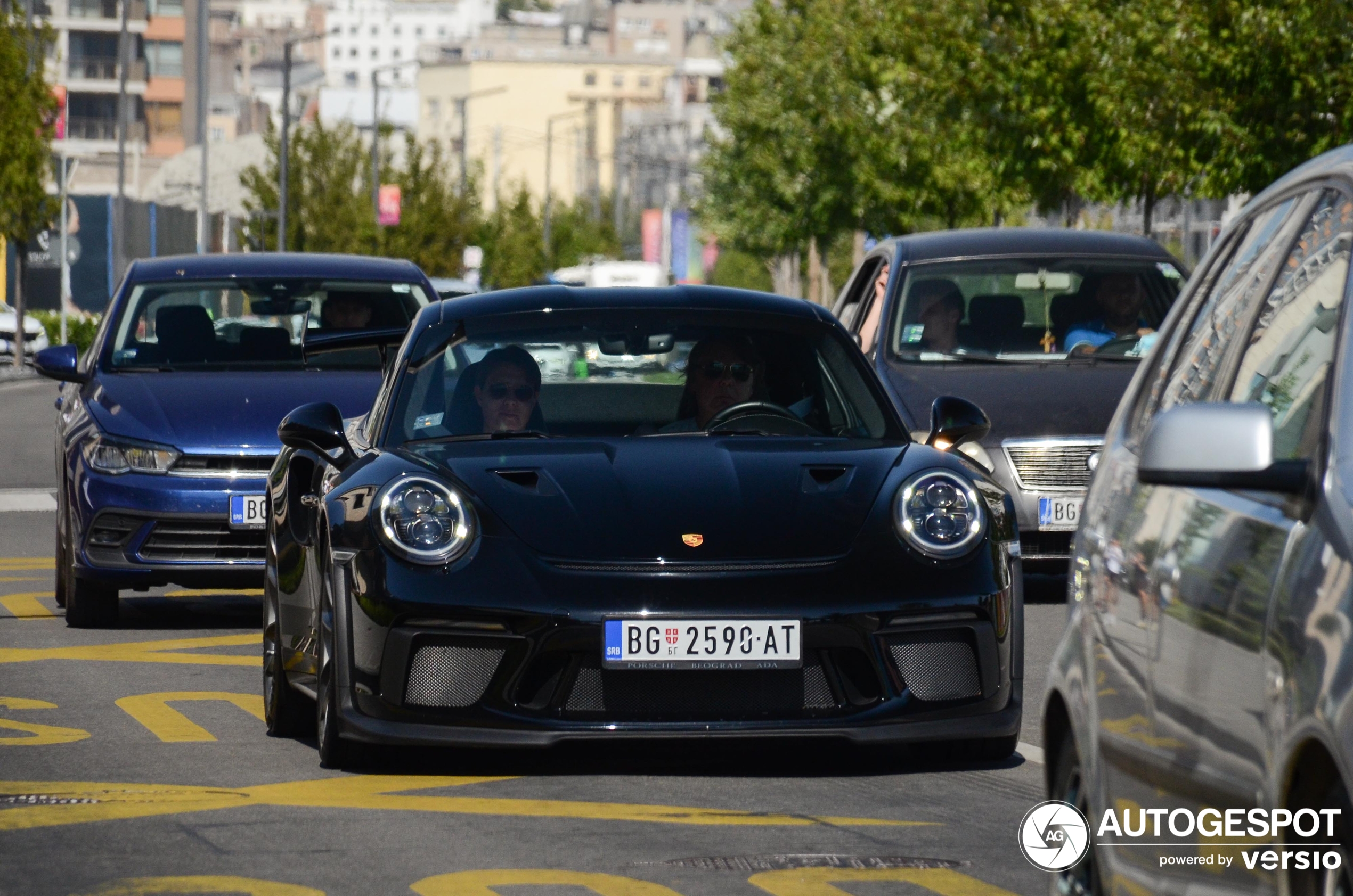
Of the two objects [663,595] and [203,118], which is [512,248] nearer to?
[203,118]

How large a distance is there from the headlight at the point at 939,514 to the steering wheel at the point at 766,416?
28.6 inches

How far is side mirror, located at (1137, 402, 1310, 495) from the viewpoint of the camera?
3465mm

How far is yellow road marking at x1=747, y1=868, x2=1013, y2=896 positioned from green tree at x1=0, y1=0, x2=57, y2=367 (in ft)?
152

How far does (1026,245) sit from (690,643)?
25.4 ft

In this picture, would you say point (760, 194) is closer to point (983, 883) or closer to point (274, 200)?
point (274, 200)

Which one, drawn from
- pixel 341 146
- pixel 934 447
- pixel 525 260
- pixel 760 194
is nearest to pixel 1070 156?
pixel 934 447

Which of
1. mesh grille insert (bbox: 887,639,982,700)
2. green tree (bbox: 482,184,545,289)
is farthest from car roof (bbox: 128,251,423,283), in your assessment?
green tree (bbox: 482,184,545,289)

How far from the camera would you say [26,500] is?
19.6m

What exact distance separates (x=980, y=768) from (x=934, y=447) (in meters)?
1.01

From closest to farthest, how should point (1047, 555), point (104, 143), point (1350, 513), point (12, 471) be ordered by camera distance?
point (1350, 513)
point (1047, 555)
point (12, 471)
point (104, 143)

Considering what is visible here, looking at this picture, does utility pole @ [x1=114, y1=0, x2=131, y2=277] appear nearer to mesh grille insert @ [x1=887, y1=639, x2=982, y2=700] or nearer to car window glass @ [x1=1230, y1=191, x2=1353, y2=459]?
mesh grille insert @ [x1=887, y1=639, x2=982, y2=700]

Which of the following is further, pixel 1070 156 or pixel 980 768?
pixel 1070 156

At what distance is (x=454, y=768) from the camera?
754 centimetres

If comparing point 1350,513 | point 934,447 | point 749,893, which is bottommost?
point 749,893
